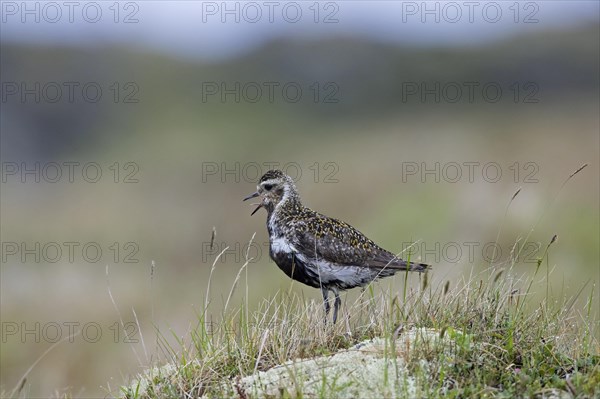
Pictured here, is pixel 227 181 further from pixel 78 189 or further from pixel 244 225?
pixel 78 189

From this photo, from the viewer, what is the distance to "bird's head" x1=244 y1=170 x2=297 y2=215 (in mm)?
9328

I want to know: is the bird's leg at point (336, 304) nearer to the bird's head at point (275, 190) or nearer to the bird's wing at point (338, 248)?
the bird's wing at point (338, 248)

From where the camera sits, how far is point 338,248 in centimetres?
859

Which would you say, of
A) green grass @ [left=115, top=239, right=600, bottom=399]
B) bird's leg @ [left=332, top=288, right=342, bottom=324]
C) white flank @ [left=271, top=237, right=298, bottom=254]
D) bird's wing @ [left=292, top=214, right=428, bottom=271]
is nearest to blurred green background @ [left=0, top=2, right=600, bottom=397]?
green grass @ [left=115, top=239, right=600, bottom=399]

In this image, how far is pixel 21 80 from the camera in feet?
212

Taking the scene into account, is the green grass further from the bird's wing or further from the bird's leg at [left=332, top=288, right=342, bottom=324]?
the bird's wing

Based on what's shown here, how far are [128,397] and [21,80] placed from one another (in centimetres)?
6252

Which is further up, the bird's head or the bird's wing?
the bird's head

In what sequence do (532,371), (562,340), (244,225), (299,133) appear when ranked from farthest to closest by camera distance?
(299,133), (244,225), (562,340), (532,371)

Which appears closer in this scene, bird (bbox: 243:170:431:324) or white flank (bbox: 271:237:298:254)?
bird (bbox: 243:170:431:324)

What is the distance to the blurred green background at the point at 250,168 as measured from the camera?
61.8ft

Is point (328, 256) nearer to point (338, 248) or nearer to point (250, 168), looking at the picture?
point (338, 248)

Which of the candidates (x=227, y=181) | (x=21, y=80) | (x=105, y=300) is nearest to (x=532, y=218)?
(x=105, y=300)

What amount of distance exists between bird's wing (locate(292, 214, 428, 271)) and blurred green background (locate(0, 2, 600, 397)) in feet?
2.57
